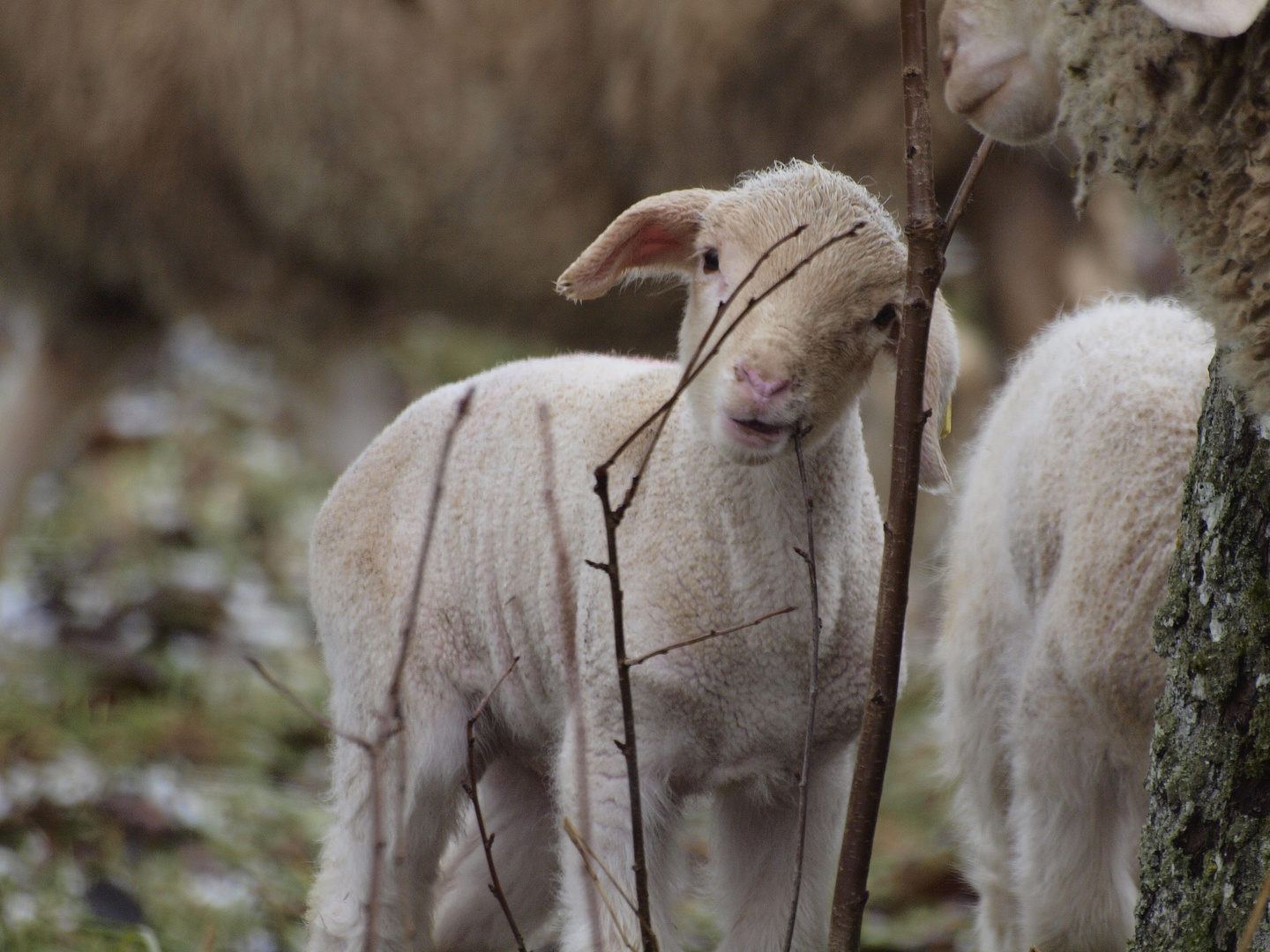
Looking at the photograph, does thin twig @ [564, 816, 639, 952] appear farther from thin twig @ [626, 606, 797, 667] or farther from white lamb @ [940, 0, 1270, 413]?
white lamb @ [940, 0, 1270, 413]

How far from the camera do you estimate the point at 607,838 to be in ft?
8.29

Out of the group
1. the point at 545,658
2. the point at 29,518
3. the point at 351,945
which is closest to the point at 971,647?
the point at 545,658

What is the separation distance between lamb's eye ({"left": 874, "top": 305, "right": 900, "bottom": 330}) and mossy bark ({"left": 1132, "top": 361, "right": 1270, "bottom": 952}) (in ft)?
1.67

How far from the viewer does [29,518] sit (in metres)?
6.43

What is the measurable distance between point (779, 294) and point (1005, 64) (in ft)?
1.72

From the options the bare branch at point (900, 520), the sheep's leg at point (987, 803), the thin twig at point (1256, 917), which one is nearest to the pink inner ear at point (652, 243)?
the bare branch at point (900, 520)

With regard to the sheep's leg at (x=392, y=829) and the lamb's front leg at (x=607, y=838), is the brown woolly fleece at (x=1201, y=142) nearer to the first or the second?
the lamb's front leg at (x=607, y=838)

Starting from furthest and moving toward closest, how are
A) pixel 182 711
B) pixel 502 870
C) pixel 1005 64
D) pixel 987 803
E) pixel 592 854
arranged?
pixel 182 711, pixel 987 803, pixel 502 870, pixel 1005 64, pixel 592 854

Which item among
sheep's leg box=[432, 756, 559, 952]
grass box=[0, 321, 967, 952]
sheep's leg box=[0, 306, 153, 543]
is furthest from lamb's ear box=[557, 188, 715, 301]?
sheep's leg box=[0, 306, 153, 543]

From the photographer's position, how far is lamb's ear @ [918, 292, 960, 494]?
2.57 meters

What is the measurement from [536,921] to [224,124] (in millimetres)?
2956

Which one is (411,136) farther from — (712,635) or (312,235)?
(712,635)

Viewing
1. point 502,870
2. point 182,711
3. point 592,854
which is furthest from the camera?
point 182,711

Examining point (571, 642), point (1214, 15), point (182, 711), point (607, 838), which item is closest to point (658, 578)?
point (571, 642)
